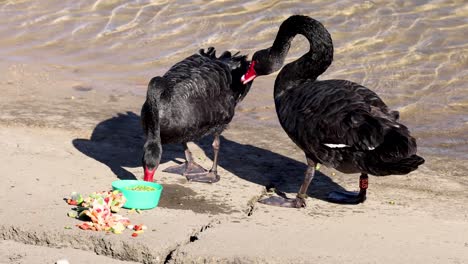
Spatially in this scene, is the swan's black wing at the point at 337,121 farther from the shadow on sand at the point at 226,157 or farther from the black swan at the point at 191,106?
the black swan at the point at 191,106

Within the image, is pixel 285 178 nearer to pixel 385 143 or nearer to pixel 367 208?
pixel 367 208

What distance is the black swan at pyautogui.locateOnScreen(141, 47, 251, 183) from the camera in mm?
7039

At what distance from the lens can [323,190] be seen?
731 centimetres

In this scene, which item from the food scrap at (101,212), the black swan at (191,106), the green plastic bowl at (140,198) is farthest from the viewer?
the black swan at (191,106)

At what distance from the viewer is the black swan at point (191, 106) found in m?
7.04

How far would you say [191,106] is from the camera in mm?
7438

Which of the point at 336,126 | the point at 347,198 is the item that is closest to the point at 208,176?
the point at 347,198

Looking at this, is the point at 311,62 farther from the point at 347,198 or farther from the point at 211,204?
the point at 211,204

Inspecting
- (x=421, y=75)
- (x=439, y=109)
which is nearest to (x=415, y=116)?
(x=439, y=109)

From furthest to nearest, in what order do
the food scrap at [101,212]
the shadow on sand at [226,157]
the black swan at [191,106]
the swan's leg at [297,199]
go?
the shadow on sand at [226,157], the black swan at [191,106], the swan's leg at [297,199], the food scrap at [101,212]

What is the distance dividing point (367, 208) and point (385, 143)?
2.36ft

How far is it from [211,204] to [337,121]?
3.78 ft

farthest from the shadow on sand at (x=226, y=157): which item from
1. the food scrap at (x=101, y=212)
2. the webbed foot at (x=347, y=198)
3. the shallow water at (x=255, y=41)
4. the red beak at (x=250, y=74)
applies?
the shallow water at (x=255, y=41)

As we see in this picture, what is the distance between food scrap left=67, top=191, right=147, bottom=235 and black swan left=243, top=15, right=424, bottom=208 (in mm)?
1262
